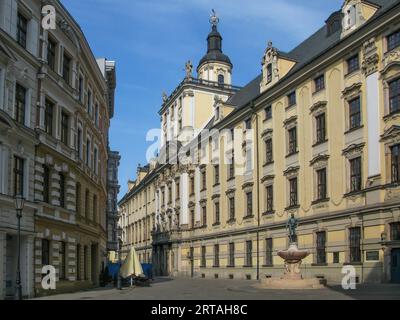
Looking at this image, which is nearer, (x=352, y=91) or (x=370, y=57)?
(x=370, y=57)

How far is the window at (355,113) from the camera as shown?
35.2m

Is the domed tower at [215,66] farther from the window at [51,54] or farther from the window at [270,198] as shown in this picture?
the window at [51,54]

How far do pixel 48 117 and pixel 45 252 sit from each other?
6.44 m

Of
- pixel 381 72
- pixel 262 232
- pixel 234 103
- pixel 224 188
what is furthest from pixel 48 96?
pixel 234 103

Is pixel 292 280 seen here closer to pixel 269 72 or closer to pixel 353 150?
pixel 353 150

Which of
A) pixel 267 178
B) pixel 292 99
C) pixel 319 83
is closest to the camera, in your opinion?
pixel 319 83

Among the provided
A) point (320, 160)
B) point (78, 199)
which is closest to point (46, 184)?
point (78, 199)

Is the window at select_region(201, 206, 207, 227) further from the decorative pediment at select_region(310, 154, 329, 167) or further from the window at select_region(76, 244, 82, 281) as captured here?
the window at select_region(76, 244, 82, 281)

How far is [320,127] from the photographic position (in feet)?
129

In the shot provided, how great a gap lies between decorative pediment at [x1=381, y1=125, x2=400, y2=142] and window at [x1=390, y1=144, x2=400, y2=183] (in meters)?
0.52

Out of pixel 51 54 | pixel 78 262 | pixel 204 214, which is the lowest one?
pixel 78 262

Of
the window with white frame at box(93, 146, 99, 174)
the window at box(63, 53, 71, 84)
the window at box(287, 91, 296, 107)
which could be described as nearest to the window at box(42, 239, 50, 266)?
the window at box(63, 53, 71, 84)

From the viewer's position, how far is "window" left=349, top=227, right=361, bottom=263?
34062 mm
